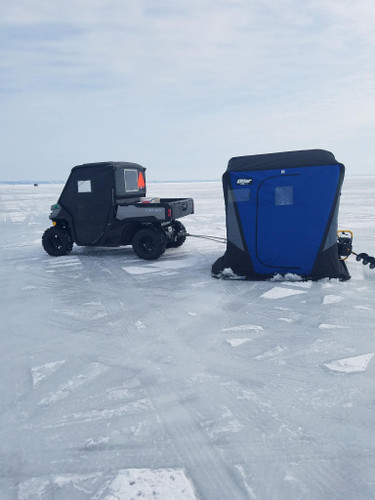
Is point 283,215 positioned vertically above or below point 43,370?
above

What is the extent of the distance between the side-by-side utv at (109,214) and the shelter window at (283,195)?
2.18 m

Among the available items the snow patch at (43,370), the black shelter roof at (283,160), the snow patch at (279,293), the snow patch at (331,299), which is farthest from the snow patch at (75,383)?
the black shelter roof at (283,160)

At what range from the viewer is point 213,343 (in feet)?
12.5

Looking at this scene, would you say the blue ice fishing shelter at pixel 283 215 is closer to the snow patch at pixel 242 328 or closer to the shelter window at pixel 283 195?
the shelter window at pixel 283 195

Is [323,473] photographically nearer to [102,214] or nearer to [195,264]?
[195,264]

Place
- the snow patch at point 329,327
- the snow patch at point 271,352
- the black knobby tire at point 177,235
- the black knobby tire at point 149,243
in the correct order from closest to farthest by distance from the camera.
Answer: the snow patch at point 271,352, the snow patch at point 329,327, the black knobby tire at point 149,243, the black knobby tire at point 177,235

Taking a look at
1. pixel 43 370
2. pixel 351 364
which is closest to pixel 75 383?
pixel 43 370

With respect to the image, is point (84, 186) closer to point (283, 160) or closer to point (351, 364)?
point (283, 160)

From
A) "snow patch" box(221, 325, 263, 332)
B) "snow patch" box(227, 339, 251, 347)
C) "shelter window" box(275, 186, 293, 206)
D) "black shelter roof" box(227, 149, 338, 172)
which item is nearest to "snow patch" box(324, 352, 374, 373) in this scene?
"snow patch" box(227, 339, 251, 347)

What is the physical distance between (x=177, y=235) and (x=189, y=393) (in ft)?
19.1

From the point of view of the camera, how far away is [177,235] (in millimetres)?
8602

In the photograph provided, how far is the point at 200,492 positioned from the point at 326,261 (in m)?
4.41

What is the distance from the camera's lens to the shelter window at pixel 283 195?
19.4 feet

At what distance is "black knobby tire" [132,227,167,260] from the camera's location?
7531 mm
